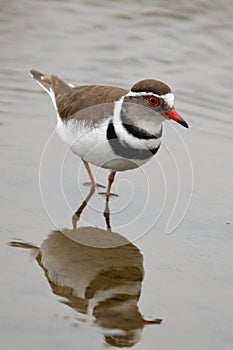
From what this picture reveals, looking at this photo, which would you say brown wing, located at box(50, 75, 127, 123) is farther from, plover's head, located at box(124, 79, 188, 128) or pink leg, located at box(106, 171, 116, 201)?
pink leg, located at box(106, 171, 116, 201)

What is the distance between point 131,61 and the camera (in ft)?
31.2

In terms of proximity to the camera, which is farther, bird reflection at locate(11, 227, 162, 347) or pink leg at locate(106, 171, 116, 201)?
pink leg at locate(106, 171, 116, 201)

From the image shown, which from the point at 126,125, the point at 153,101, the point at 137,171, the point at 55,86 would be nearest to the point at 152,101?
the point at 153,101

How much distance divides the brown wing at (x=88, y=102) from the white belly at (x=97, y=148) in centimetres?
9

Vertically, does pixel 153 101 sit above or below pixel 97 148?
above

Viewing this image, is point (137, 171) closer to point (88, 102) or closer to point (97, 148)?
point (88, 102)

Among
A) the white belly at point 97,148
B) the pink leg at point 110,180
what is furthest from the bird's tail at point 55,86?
the pink leg at point 110,180

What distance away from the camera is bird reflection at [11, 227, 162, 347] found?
4.43 meters

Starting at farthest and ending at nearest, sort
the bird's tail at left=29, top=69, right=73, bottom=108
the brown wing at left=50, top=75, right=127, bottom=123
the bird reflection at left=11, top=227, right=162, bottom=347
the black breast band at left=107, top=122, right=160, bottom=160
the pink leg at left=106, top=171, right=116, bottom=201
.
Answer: the bird's tail at left=29, top=69, right=73, bottom=108
the pink leg at left=106, top=171, right=116, bottom=201
the brown wing at left=50, top=75, right=127, bottom=123
the black breast band at left=107, top=122, right=160, bottom=160
the bird reflection at left=11, top=227, right=162, bottom=347

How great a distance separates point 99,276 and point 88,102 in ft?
5.74

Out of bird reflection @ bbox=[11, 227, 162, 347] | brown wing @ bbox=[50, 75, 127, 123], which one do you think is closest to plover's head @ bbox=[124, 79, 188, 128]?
brown wing @ bbox=[50, 75, 127, 123]

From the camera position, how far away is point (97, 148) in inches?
231

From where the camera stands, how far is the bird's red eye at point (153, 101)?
5887 mm

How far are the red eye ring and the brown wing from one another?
29 centimetres
